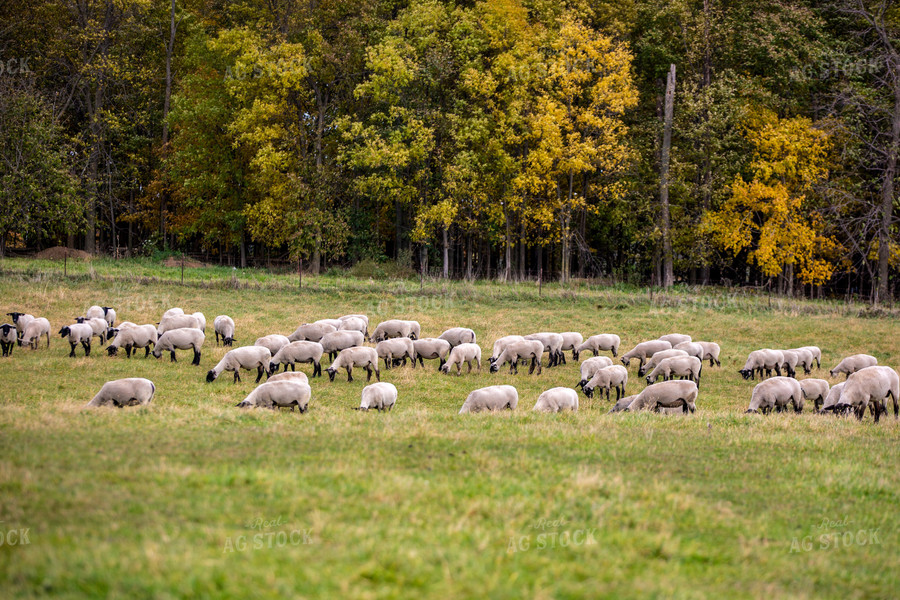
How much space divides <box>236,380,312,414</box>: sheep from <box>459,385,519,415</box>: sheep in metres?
3.31

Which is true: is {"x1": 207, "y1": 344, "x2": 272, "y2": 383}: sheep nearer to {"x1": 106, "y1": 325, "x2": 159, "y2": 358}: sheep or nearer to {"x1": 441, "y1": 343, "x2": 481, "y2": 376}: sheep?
{"x1": 106, "y1": 325, "x2": 159, "y2": 358}: sheep

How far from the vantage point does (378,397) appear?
15.5 meters

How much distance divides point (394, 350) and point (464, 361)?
2359 mm

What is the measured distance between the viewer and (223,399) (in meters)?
16.0

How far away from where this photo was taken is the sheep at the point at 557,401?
1586cm

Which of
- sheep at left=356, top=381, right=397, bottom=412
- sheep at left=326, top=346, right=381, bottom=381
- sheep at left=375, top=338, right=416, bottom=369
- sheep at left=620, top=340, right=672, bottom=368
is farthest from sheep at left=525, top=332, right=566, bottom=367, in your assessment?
sheep at left=356, top=381, right=397, bottom=412

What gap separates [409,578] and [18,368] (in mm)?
17341

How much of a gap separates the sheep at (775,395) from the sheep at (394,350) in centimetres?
998

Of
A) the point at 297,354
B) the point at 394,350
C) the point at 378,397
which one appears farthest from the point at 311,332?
the point at 378,397

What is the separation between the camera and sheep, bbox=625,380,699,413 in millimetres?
16469

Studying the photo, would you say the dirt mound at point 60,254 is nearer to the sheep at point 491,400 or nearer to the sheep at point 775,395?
the sheep at point 491,400

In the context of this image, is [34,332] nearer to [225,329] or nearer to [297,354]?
[225,329]

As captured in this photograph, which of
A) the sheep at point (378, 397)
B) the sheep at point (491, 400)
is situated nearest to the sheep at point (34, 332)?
the sheep at point (378, 397)

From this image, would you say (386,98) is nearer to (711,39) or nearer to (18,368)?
(711,39)
